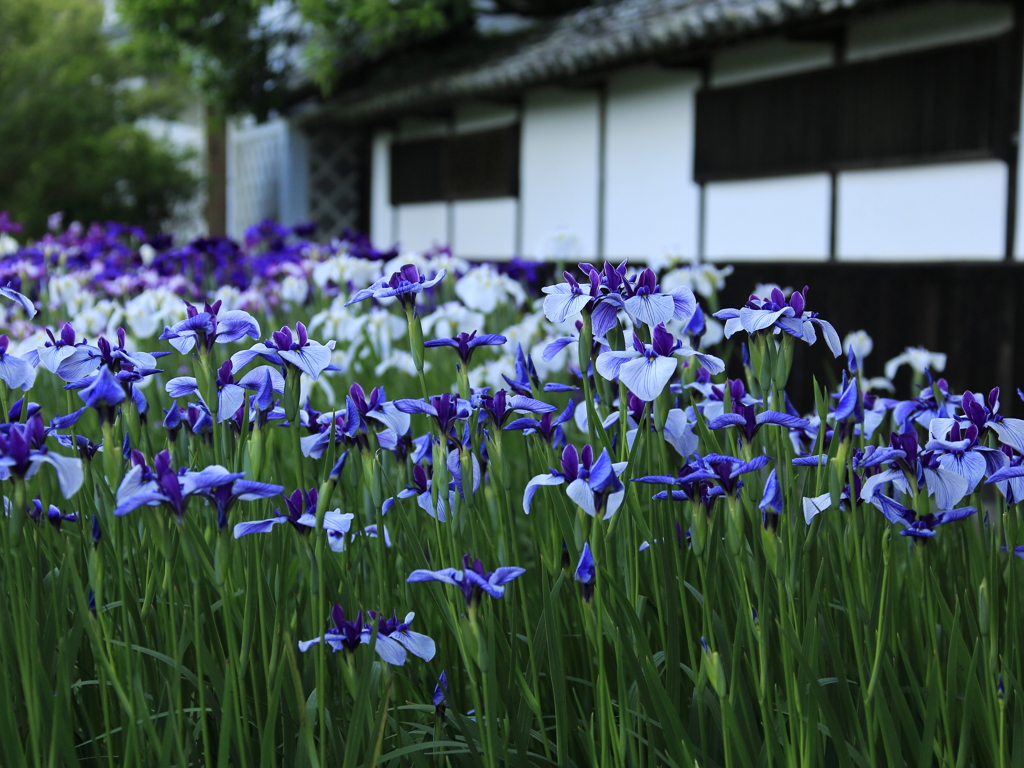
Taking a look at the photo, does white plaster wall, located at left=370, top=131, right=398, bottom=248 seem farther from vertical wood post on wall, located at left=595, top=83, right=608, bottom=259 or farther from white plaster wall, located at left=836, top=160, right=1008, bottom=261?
white plaster wall, located at left=836, top=160, right=1008, bottom=261

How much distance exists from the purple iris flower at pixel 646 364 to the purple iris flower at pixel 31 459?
59 centimetres

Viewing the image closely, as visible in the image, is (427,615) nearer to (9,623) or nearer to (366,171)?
(9,623)

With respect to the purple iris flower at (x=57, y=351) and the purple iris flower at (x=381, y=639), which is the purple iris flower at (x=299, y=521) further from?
the purple iris flower at (x=57, y=351)

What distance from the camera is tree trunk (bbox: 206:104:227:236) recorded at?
14.0 meters

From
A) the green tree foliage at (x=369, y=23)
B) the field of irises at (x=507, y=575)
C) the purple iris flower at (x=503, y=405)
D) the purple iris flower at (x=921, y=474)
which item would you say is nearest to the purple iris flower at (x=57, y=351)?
the field of irises at (x=507, y=575)

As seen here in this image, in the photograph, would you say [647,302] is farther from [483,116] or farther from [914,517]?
[483,116]

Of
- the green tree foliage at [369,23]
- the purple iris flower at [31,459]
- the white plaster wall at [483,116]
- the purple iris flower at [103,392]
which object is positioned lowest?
the purple iris flower at [31,459]

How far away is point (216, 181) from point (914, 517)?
13.7m

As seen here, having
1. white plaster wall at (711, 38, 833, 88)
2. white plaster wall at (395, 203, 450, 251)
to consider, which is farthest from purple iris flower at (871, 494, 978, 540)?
white plaster wall at (395, 203, 450, 251)

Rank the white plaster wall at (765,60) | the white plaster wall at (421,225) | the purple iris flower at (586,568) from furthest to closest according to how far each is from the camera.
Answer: the white plaster wall at (421,225), the white plaster wall at (765,60), the purple iris flower at (586,568)

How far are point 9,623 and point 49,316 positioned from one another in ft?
7.91

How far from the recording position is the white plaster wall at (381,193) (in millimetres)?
11242

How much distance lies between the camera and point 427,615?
5.01 ft

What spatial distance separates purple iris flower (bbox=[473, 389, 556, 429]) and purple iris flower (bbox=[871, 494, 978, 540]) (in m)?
0.46
